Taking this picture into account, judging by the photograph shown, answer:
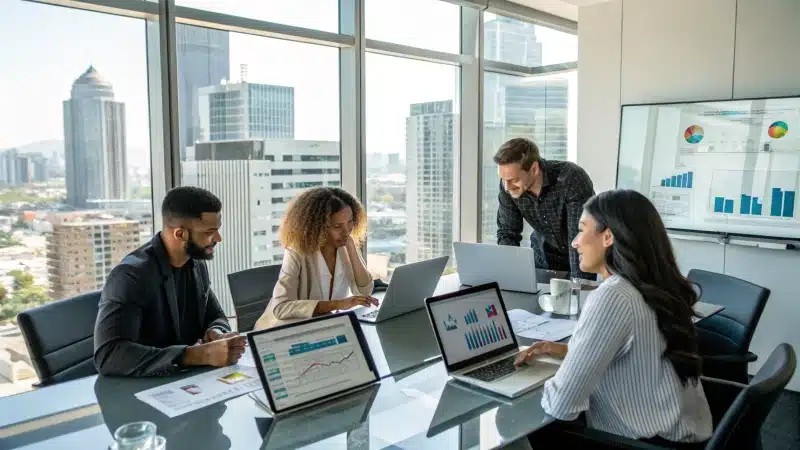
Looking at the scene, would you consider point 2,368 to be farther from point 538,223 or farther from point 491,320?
point 538,223

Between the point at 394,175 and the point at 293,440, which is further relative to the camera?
the point at 394,175

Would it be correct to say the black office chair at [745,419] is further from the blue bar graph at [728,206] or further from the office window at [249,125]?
the blue bar graph at [728,206]

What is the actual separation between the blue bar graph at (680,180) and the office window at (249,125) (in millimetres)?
2322

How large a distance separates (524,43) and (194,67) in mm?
3137

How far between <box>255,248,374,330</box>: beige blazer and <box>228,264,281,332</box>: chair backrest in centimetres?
24

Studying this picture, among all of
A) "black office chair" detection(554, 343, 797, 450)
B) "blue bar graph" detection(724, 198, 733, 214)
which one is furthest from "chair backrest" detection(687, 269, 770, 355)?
"blue bar graph" detection(724, 198, 733, 214)

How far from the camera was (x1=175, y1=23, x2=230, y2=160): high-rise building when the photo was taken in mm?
3338

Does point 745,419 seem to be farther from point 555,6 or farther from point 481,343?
point 555,6

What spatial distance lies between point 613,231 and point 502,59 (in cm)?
387

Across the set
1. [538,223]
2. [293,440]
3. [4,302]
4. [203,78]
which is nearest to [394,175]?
[538,223]

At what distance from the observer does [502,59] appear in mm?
5309

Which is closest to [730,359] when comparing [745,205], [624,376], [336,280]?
[624,376]

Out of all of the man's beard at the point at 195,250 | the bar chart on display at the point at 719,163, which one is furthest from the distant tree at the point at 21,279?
the bar chart on display at the point at 719,163

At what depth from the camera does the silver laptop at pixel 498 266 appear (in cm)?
297
